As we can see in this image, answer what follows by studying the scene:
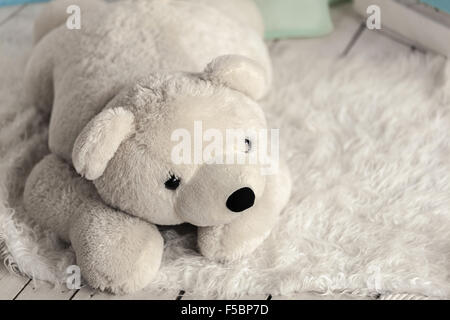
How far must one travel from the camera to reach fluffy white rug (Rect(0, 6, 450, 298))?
1133mm

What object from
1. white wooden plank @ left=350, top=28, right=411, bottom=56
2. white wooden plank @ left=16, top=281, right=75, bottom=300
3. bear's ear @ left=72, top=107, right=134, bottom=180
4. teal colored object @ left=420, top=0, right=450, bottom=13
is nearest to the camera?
bear's ear @ left=72, top=107, right=134, bottom=180

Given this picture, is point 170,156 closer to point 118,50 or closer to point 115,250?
point 115,250

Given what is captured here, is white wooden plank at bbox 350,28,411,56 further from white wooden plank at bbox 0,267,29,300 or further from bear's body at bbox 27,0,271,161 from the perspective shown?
white wooden plank at bbox 0,267,29,300

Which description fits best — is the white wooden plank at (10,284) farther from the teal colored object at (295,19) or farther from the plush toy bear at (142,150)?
the teal colored object at (295,19)

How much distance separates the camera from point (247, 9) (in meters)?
1.70

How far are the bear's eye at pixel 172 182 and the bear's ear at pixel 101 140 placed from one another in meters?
0.10

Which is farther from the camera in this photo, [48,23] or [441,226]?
[48,23]

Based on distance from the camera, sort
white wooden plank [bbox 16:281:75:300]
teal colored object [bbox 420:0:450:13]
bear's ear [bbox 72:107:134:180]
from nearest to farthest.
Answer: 1. bear's ear [bbox 72:107:134:180]
2. white wooden plank [bbox 16:281:75:300]
3. teal colored object [bbox 420:0:450:13]

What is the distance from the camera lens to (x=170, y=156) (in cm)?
105

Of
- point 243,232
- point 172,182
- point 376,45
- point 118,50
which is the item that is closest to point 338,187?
point 243,232

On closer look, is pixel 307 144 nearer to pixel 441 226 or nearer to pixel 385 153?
pixel 385 153

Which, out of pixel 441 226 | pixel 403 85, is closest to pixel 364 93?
pixel 403 85

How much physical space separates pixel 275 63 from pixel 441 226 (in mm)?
732

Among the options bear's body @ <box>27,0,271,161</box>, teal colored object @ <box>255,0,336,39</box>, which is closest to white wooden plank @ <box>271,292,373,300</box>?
bear's body @ <box>27,0,271,161</box>
